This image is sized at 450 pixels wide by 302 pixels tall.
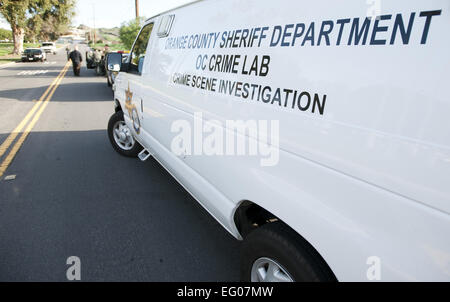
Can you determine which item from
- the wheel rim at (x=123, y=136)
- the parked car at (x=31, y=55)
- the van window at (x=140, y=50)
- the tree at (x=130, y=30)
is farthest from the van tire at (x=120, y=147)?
the parked car at (x=31, y=55)

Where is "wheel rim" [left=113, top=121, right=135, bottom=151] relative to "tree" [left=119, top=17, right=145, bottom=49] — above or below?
below

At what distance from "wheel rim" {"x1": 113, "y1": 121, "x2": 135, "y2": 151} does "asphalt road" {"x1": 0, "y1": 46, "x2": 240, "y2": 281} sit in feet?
0.76

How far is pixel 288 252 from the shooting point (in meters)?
1.78

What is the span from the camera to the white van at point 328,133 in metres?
1.18

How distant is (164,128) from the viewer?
3438 millimetres

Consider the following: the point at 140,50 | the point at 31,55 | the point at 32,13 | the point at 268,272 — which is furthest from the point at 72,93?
the point at 32,13

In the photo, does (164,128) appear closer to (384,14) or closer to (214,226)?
(214,226)

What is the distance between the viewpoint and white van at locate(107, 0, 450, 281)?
3.88 ft

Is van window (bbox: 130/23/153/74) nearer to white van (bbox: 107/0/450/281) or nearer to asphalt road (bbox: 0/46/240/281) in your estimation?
asphalt road (bbox: 0/46/240/281)

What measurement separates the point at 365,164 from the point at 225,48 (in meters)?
1.41

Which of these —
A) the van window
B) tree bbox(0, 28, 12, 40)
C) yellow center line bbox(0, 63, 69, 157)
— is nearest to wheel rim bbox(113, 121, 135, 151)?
the van window

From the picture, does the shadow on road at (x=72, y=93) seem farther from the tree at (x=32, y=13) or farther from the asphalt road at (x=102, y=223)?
the tree at (x=32, y=13)

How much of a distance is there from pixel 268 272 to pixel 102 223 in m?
2.14

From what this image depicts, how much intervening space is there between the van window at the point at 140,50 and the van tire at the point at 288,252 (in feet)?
10.2
